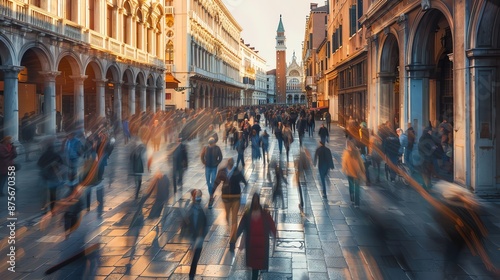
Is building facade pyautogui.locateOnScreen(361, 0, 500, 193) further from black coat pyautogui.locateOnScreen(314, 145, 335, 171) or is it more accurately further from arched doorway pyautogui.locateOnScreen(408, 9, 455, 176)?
black coat pyautogui.locateOnScreen(314, 145, 335, 171)

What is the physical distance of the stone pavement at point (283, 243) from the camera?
19.1 feet

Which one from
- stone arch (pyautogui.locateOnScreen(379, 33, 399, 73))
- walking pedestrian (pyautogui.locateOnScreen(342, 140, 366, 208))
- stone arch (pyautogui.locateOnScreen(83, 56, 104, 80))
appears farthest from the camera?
stone arch (pyautogui.locateOnScreen(83, 56, 104, 80))

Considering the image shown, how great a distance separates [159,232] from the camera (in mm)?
7656

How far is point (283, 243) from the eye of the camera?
7.09m

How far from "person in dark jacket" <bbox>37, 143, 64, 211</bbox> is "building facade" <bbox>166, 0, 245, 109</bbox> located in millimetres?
30497

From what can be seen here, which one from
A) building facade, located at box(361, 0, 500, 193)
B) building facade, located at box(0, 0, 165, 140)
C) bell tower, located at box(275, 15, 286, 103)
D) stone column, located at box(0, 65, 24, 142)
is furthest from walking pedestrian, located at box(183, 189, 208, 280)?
bell tower, located at box(275, 15, 286, 103)

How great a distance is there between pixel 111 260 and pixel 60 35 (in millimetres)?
16288

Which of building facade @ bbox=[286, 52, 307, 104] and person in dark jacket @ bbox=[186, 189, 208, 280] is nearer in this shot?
person in dark jacket @ bbox=[186, 189, 208, 280]

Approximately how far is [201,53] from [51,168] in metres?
42.3

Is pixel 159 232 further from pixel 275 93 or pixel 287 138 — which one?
pixel 275 93

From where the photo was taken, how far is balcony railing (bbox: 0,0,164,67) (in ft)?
53.4

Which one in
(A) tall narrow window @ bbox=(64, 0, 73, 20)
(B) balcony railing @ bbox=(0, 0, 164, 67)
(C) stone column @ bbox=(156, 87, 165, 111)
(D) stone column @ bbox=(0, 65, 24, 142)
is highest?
(A) tall narrow window @ bbox=(64, 0, 73, 20)

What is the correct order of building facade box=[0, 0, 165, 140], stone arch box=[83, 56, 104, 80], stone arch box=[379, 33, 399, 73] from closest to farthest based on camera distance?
building facade box=[0, 0, 165, 140]
stone arch box=[379, 33, 399, 73]
stone arch box=[83, 56, 104, 80]

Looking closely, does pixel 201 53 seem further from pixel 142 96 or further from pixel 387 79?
pixel 387 79
